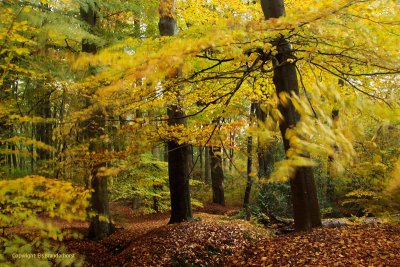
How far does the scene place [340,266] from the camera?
4.68 metres

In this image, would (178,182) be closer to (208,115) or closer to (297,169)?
(208,115)

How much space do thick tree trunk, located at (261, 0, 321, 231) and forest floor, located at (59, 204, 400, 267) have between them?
1.02 ft

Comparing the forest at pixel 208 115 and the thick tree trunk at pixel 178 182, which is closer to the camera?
the forest at pixel 208 115

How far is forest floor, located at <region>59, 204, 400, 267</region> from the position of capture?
513cm

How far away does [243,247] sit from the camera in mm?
7129

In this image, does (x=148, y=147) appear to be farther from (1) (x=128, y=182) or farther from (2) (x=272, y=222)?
(1) (x=128, y=182)

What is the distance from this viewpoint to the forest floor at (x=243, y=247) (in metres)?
5.13

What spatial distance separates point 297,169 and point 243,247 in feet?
8.10

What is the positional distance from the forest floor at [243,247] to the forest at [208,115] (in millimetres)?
37

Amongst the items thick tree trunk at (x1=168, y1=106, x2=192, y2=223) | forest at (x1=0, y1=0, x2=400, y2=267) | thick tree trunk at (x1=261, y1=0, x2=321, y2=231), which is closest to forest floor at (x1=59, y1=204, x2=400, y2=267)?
forest at (x1=0, y1=0, x2=400, y2=267)

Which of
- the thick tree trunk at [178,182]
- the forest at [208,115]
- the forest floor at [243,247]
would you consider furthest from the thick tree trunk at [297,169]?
the thick tree trunk at [178,182]

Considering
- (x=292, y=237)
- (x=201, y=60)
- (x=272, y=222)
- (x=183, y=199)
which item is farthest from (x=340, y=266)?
(x=272, y=222)

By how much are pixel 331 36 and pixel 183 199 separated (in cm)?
676

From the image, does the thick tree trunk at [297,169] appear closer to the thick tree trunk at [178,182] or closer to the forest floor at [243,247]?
the forest floor at [243,247]
